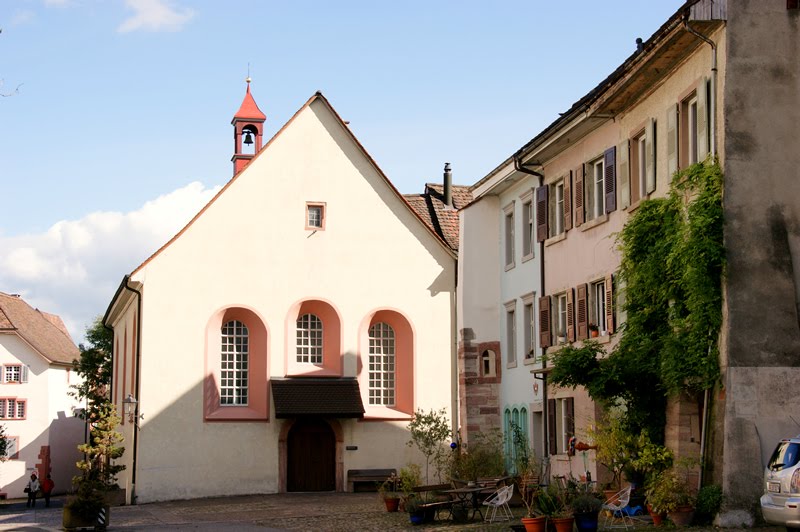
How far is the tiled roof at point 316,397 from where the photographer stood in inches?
1567

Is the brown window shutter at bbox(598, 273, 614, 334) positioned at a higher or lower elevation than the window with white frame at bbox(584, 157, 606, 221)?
lower

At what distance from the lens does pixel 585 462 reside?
27.6 m

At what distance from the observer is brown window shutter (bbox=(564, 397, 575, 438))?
29.0 m

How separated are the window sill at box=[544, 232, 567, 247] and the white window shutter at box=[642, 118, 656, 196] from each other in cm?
523

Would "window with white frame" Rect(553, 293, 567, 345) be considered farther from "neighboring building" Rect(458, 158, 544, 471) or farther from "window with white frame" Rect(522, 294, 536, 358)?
"neighboring building" Rect(458, 158, 544, 471)

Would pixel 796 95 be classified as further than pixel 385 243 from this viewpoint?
No

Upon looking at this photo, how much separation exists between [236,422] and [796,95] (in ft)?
77.0

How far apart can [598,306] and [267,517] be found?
9072mm

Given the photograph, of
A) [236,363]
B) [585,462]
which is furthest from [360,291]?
[585,462]

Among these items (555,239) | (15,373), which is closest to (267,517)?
(555,239)

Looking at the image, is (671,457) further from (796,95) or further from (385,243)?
(385,243)

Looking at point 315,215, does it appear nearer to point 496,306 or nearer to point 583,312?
point 496,306

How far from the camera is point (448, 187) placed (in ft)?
157

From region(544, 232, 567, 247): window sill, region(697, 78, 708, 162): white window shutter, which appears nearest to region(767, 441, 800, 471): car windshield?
region(697, 78, 708, 162): white window shutter
